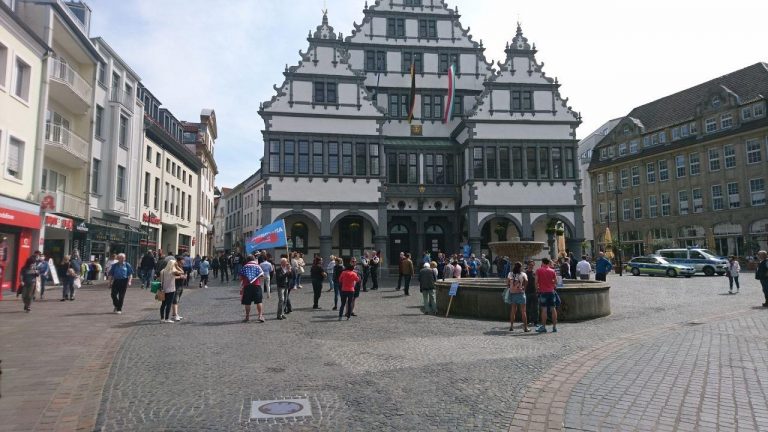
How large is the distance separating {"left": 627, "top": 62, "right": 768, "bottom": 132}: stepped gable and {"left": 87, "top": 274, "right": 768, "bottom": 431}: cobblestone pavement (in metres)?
45.4

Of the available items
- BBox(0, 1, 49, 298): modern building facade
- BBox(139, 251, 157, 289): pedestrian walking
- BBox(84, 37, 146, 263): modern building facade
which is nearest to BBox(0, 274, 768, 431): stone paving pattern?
BBox(139, 251, 157, 289): pedestrian walking

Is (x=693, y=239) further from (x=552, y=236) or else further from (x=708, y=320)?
(x=708, y=320)

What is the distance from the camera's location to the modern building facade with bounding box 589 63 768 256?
47.0 metres

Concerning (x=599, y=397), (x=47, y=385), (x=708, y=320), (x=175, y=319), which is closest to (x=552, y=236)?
(x=708, y=320)

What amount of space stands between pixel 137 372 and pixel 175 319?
20.1ft

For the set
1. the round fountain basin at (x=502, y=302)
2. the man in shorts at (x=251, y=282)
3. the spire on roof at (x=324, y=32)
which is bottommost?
the round fountain basin at (x=502, y=302)

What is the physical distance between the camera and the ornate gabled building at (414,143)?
33562 mm

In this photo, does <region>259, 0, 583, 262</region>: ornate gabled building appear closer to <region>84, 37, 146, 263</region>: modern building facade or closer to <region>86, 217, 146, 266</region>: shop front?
<region>84, 37, 146, 263</region>: modern building facade

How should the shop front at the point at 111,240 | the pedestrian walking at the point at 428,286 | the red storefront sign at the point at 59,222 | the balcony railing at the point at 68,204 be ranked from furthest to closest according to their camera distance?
1. the shop front at the point at 111,240
2. the balcony railing at the point at 68,204
3. the red storefront sign at the point at 59,222
4. the pedestrian walking at the point at 428,286

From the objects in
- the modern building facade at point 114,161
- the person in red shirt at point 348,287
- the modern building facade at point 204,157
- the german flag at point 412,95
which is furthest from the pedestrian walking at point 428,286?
the modern building facade at point 204,157

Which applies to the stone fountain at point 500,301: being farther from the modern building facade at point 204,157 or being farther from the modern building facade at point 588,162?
the modern building facade at point 588,162

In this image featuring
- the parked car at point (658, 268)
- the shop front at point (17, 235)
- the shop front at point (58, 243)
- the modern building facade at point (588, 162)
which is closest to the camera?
the shop front at point (17, 235)

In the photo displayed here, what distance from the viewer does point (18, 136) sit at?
2114 cm

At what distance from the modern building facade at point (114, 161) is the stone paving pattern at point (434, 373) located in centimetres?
1875
